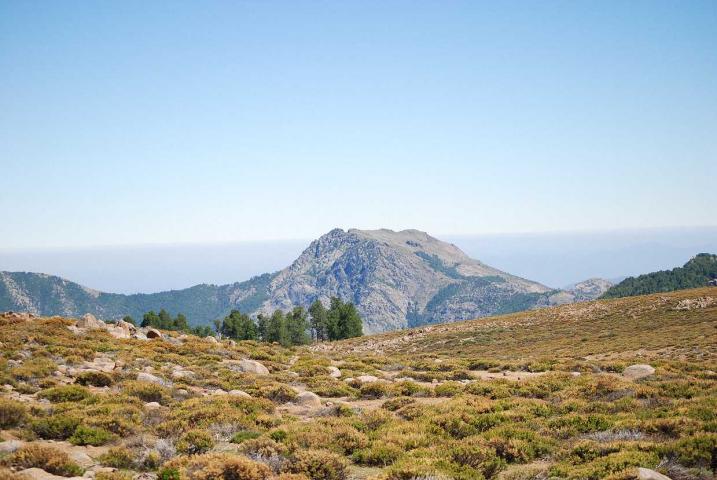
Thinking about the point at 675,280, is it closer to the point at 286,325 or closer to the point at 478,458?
the point at 286,325

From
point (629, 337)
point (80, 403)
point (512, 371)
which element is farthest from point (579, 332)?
point (80, 403)

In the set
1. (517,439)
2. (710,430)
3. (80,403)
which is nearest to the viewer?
(710,430)

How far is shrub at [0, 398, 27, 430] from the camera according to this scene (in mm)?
12070

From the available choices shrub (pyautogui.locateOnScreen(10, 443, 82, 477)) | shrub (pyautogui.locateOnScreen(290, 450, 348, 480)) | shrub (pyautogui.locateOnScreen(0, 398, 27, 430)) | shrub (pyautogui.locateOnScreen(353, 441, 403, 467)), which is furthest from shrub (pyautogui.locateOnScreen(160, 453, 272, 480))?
shrub (pyautogui.locateOnScreen(0, 398, 27, 430))

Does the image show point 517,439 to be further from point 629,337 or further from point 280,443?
point 629,337

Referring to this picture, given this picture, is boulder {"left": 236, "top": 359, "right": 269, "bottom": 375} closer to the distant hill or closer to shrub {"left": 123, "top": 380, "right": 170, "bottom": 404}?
shrub {"left": 123, "top": 380, "right": 170, "bottom": 404}

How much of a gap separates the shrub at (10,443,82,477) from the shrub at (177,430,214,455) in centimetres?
237

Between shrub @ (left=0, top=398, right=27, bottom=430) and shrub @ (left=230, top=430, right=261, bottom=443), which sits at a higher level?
shrub @ (left=0, top=398, right=27, bottom=430)

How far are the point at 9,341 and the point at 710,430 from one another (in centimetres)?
3281

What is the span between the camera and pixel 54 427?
11883 mm

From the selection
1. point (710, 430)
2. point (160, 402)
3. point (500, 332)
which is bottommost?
point (500, 332)

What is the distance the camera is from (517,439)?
1159cm

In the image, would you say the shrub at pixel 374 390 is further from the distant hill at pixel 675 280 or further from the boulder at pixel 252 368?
the distant hill at pixel 675 280

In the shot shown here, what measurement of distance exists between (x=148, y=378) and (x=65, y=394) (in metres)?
3.75
